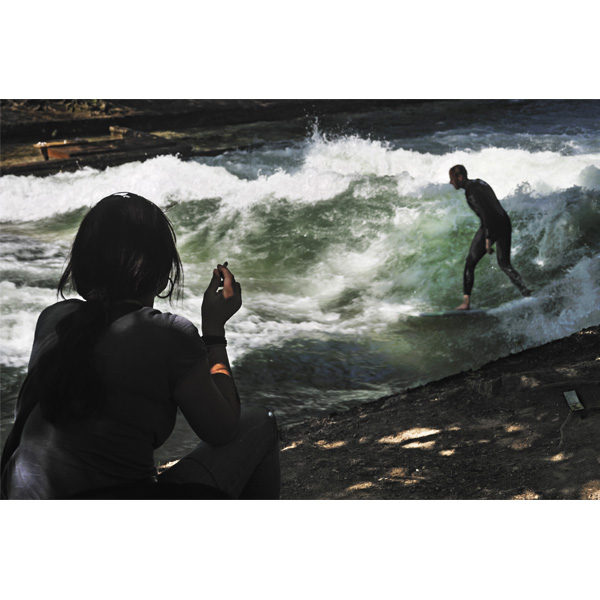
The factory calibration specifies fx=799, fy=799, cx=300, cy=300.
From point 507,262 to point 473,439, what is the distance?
1.02m

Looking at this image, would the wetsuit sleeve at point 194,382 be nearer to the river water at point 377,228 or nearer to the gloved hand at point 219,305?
the gloved hand at point 219,305

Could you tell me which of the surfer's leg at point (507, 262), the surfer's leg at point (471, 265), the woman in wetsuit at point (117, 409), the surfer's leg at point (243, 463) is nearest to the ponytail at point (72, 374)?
the woman in wetsuit at point (117, 409)

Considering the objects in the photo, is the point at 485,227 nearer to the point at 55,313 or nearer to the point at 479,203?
the point at 479,203

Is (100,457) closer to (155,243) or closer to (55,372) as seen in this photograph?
(55,372)

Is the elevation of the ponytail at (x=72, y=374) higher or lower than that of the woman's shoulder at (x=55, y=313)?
lower

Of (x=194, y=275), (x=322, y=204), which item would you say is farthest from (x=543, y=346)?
(x=194, y=275)

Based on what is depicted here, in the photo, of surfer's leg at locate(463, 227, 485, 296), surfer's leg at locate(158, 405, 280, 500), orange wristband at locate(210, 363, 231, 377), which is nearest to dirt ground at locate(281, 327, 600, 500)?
surfer's leg at locate(463, 227, 485, 296)

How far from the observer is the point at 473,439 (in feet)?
14.2

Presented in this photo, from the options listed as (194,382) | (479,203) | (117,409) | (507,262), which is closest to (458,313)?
(507,262)

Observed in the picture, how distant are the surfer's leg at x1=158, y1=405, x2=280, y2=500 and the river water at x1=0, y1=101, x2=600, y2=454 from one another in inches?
72.0

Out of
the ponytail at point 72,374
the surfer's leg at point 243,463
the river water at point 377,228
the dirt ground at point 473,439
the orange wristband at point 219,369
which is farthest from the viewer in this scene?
the river water at point 377,228

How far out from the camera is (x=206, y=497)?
2377 millimetres

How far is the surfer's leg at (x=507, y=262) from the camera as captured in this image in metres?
4.52

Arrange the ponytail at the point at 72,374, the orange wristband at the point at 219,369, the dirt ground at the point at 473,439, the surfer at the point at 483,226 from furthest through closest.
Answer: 1. the surfer at the point at 483,226
2. the dirt ground at the point at 473,439
3. the orange wristband at the point at 219,369
4. the ponytail at the point at 72,374
